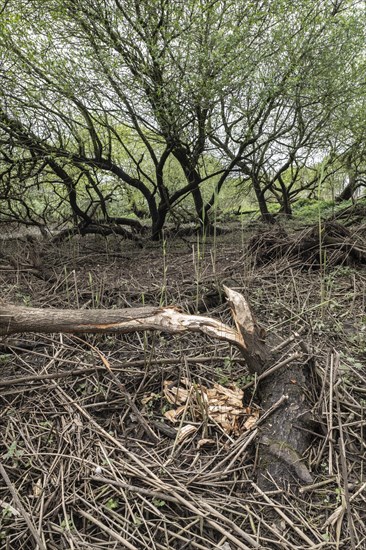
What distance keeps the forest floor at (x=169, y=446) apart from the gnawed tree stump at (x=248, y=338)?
0.06 meters

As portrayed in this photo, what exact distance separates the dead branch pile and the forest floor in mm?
681

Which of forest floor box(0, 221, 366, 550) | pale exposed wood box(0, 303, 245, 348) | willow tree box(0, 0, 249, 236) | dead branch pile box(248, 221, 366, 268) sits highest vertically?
willow tree box(0, 0, 249, 236)

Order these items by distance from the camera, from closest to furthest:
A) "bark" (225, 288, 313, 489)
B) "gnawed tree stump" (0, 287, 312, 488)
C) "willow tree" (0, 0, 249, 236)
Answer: "bark" (225, 288, 313, 489), "gnawed tree stump" (0, 287, 312, 488), "willow tree" (0, 0, 249, 236)

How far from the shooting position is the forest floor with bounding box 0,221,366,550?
1163 mm

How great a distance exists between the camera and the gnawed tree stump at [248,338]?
144cm

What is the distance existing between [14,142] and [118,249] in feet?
6.98

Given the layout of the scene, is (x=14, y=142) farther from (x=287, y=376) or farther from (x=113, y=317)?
(x=287, y=376)

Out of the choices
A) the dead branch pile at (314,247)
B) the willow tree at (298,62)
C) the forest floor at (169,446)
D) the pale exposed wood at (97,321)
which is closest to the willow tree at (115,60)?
the willow tree at (298,62)

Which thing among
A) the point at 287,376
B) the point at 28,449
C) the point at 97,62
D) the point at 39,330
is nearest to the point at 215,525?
the point at 287,376

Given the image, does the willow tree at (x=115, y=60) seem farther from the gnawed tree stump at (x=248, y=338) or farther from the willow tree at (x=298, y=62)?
the gnawed tree stump at (x=248, y=338)

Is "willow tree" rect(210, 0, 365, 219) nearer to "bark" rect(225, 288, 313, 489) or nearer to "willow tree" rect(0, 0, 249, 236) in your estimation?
"willow tree" rect(0, 0, 249, 236)

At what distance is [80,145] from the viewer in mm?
5152

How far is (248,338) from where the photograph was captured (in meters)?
1.64

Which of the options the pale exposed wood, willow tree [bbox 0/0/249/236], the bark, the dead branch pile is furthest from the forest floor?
willow tree [bbox 0/0/249/236]
